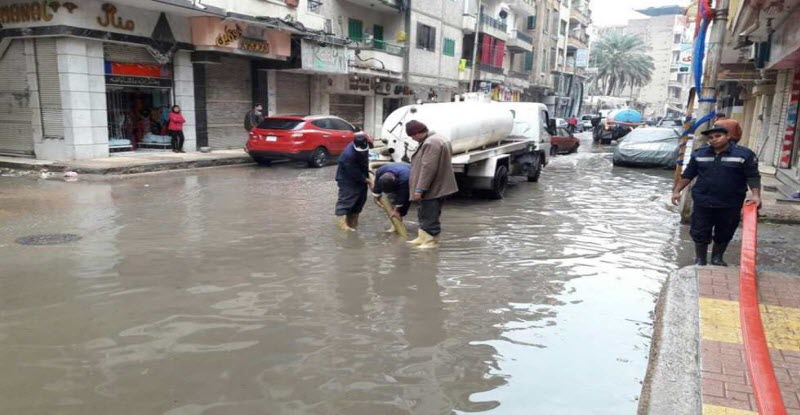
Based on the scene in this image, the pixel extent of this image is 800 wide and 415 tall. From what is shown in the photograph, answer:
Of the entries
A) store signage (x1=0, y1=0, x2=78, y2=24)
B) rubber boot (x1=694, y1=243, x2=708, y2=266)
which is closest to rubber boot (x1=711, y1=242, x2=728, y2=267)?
rubber boot (x1=694, y1=243, x2=708, y2=266)

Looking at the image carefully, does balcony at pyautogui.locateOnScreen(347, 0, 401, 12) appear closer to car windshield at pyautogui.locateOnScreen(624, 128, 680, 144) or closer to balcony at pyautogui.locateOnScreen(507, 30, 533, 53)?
car windshield at pyautogui.locateOnScreen(624, 128, 680, 144)

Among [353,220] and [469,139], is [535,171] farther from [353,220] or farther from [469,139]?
[353,220]

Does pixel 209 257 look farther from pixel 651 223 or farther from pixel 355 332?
pixel 651 223

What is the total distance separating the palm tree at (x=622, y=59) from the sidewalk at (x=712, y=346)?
76.5 meters

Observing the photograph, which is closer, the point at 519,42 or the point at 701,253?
the point at 701,253

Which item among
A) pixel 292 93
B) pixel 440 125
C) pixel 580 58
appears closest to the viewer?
pixel 440 125

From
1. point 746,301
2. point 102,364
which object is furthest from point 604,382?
point 102,364

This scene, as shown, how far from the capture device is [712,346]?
3787mm

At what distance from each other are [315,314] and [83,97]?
12.8 meters

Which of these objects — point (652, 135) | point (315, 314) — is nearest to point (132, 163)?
point (315, 314)

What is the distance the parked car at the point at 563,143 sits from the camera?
80.6 feet

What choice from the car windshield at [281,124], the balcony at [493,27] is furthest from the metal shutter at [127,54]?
the balcony at [493,27]

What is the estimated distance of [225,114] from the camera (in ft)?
66.2

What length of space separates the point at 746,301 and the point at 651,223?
21.5 feet
